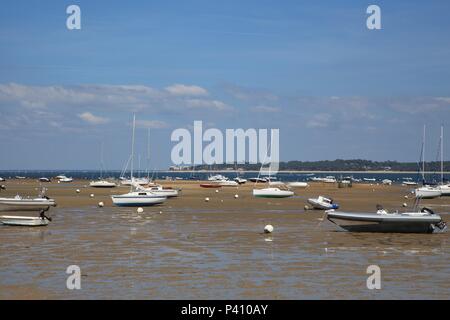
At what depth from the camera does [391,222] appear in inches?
1382

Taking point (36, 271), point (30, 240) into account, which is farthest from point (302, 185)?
point (36, 271)

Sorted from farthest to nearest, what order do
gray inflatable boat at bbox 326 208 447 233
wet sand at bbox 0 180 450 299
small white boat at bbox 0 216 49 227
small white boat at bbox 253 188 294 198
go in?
small white boat at bbox 253 188 294 198 → small white boat at bbox 0 216 49 227 → gray inflatable boat at bbox 326 208 447 233 → wet sand at bbox 0 180 450 299

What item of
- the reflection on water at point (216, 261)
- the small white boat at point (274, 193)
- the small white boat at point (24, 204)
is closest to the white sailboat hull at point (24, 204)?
the small white boat at point (24, 204)

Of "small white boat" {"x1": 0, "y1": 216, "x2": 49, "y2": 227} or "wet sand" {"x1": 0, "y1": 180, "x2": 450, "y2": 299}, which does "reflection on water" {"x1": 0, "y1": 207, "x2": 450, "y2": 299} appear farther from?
"small white boat" {"x1": 0, "y1": 216, "x2": 49, "y2": 227}

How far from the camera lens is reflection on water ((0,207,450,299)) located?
20.3 meters

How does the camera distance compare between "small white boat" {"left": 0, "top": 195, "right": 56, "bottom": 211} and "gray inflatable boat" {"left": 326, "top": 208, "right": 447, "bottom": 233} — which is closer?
"gray inflatable boat" {"left": 326, "top": 208, "right": 447, "bottom": 233}

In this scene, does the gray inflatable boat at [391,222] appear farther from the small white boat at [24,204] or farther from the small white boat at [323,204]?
the small white boat at [24,204]

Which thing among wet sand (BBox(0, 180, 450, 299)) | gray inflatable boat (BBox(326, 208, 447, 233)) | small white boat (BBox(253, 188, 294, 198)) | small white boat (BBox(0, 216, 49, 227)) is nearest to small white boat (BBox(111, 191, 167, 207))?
wet sand (BBox(0, 180, 450, 299))

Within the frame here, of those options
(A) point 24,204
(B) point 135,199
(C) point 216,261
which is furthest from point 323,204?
(C) point 216,261

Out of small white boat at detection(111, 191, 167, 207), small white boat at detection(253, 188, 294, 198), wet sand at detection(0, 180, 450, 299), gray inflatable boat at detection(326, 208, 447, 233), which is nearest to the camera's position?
wet sand at detection(0, 180, 450, 299)

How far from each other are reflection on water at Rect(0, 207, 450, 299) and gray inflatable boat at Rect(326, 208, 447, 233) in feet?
2.11

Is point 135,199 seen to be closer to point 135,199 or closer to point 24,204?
point 135,199
